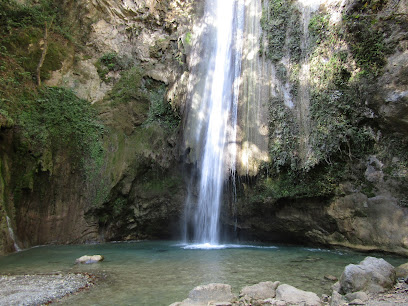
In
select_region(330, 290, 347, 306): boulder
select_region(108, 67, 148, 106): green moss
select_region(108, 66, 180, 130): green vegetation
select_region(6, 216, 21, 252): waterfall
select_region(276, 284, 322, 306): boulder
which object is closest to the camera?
select_region(330, 290, 347, 306): boulder

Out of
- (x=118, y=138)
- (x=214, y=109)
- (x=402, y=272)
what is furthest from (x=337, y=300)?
(x=118, y=138)

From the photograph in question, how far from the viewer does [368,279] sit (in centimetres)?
452

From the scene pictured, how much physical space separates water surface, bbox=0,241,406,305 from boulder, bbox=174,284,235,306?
1.11ft

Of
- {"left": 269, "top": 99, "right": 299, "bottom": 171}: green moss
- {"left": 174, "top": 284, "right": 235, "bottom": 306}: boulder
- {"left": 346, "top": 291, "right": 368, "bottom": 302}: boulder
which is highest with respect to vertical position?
{"left": 269, "top": 99, "right": 299, "bottom": 171}: green moss

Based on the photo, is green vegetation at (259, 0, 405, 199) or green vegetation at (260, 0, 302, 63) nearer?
green vegetation at (259, 0, 405, 199)

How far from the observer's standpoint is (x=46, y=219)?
1126cm

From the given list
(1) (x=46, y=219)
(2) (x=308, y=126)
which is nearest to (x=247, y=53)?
(2) (x=308, y=126)

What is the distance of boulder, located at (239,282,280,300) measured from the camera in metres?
4.53

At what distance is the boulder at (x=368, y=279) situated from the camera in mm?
4438

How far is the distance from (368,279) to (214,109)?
28.2ft

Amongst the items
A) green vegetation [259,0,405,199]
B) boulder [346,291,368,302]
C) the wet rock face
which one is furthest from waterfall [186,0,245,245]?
boulder [346,291,368,302]

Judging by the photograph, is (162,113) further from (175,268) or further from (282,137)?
Answer: (175,268)

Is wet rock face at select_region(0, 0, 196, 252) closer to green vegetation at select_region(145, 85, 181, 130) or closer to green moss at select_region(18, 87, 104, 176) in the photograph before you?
green vegetation at select_region(145, 85, 181, 130)

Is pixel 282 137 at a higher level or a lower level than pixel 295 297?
higher
